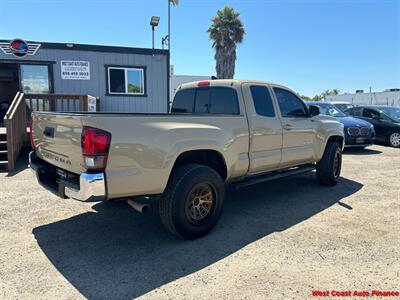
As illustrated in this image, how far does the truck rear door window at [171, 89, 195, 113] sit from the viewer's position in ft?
17.0

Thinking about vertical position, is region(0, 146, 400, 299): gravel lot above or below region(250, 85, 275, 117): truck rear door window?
below

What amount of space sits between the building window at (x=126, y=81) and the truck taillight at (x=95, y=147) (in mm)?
9275

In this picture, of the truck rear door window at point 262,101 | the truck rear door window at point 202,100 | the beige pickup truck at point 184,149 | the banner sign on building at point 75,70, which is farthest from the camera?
the banner sign on building at point 75,70

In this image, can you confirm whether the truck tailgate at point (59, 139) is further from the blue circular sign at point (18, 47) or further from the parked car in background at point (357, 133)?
the parked car in background at point (357, 133)

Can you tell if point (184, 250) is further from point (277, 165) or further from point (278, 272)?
point (277, 165)

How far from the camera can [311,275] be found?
301cm

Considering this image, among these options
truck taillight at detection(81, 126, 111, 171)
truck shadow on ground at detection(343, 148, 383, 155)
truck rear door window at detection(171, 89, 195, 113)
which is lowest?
truck shadow on ground at detection(343, 148, 383, 155)

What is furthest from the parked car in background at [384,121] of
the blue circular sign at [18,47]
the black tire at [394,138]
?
the blue circular sign at [18,47]

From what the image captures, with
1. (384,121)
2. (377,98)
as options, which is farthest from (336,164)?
(377,98)

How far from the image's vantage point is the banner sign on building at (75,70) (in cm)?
1109

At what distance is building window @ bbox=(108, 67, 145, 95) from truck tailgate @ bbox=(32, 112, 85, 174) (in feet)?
26.0

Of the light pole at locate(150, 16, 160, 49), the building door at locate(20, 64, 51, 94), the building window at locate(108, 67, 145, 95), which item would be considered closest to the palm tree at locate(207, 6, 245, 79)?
the light pole at locate(150, 16, 160, 49)

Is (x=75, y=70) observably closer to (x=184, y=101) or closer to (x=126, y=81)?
(x=126, y=81)

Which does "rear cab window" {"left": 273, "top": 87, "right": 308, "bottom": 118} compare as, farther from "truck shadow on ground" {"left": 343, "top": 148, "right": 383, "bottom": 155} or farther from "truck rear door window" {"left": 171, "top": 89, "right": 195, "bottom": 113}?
"truck shadow on ground" {"left": 343, "top": 148, "right": 383, "bottom": 155}
